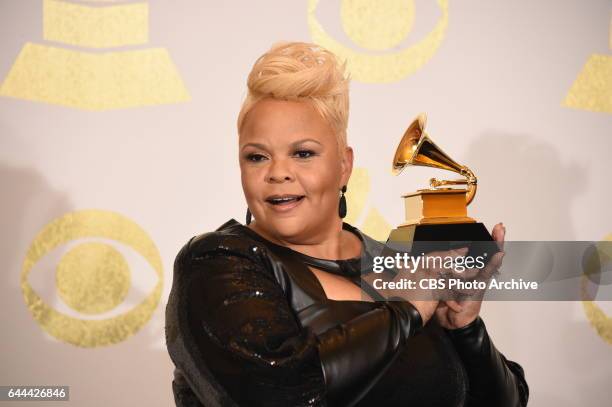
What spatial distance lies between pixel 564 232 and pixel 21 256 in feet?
8.85

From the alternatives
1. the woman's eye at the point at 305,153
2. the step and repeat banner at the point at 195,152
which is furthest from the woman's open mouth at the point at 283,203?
the step and repeat banner at the point at 195,152

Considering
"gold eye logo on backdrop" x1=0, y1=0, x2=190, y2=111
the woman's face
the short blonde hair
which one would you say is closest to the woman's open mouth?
the woman's face

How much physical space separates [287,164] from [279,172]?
1.4 inches

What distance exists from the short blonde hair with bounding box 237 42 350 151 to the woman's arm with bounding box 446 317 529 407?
0.58m

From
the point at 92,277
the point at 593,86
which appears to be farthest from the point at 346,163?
the point at 593,86

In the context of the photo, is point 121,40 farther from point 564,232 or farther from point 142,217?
point 564,232

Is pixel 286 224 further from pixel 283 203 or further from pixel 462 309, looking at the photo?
pixel 462 309

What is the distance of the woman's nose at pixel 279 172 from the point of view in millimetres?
1753

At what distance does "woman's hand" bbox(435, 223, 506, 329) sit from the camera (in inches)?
65.5

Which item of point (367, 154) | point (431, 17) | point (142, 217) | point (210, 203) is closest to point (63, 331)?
point (142, 217)

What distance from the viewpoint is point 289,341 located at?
1.41 metres

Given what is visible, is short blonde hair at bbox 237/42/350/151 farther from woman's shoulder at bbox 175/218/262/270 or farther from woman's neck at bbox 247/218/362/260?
woman's shoulder at bbox 175/218/262/270

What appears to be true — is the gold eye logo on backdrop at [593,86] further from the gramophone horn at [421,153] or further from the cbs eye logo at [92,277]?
the cbs eye logo at [92,277]

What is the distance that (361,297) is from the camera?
1.74 m
